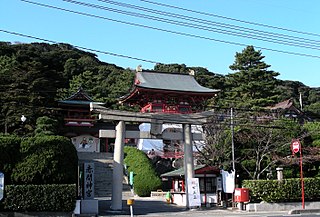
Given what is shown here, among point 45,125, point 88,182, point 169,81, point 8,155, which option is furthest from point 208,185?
point 169,81

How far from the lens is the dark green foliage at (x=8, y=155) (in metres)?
19.5

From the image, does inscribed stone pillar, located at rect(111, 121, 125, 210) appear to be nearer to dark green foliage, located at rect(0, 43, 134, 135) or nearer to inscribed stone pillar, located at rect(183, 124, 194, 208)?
inscribed stone pillar, located at rect(183, 124, 194, 208)

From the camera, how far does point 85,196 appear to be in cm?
2244

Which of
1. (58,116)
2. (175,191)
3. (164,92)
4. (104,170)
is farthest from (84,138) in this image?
(175,191)

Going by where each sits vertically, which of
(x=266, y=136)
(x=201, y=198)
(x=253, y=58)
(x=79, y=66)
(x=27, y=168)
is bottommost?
(x=201, y=198)

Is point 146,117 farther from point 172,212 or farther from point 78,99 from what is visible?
point 78,99

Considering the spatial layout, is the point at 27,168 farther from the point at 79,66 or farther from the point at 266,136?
the point at 79,66

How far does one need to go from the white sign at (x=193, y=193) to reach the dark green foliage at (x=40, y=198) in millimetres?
7871

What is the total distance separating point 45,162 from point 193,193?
986 centimetres

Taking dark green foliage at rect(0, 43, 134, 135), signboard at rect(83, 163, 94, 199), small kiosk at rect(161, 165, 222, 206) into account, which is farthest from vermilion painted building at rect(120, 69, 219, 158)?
signboard at rect(83, 163, 94, 199)

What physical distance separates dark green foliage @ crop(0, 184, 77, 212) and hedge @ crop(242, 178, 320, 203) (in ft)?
38.8

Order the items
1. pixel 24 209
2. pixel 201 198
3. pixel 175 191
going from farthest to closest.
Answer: pixel 175 191
pixel 201 198
pixel 24 209

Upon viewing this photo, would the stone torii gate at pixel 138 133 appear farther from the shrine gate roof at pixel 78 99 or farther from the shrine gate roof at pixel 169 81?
the shrine gate roof at pixel 78 99

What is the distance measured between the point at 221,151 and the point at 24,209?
619 inches
